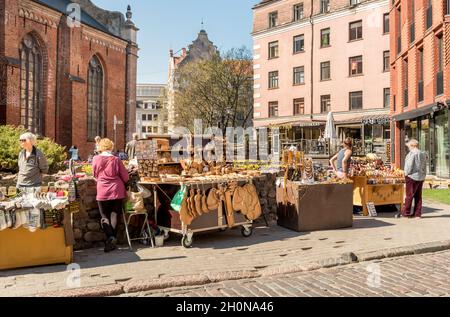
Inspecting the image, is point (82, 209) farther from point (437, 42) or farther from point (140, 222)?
point (437, 42)

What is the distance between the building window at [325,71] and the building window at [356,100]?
2.81m

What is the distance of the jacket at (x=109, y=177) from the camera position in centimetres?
720

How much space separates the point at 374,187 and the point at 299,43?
31.9 meters

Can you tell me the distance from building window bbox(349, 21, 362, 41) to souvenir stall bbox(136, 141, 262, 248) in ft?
104

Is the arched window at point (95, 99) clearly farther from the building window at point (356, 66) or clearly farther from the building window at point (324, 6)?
the building window at point (356, 66)

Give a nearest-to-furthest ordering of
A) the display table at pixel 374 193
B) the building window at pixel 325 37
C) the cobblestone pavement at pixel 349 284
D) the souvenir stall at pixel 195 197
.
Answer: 1. the cobblestone pavement at pixel 349 284
2. the souvenir stall at pixel 195 197
3. the display table at pixel 374 193
4. the building window at pixel 325 37

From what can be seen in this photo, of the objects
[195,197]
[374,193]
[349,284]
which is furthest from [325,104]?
[349,284]

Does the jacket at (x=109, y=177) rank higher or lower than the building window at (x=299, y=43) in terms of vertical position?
lower

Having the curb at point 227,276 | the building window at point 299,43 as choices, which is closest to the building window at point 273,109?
the building window at point 299,43

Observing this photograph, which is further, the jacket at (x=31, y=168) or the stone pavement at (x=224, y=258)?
the jacket at (x=31, y=168)

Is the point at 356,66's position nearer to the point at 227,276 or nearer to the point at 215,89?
the point at 215,89

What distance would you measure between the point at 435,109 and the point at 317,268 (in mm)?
15287

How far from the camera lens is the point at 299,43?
40812mm

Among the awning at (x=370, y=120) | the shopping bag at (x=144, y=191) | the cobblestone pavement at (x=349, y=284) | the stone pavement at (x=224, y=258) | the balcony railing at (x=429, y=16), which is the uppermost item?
the balcony railing at (x=429, y=16)
